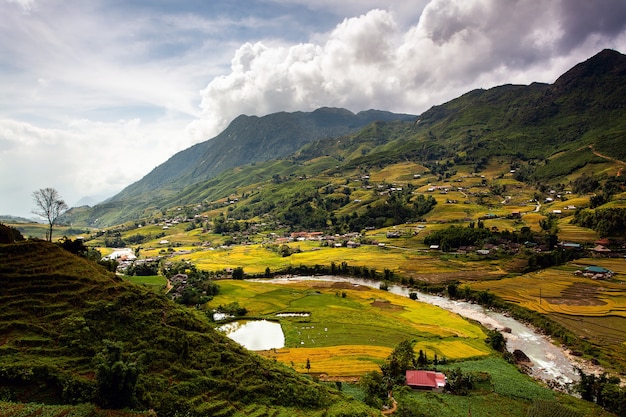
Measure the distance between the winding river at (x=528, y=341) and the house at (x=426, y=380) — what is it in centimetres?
1714

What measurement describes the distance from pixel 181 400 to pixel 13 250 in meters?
25.4

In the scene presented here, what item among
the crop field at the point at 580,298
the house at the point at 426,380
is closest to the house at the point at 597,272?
the crop field at the point at 580,298

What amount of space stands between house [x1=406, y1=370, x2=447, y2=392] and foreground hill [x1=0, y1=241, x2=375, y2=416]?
1246 cm

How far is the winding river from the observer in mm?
54634

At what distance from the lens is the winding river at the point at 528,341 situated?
54634 mm

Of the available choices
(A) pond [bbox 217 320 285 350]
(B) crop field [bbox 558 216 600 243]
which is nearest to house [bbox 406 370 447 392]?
(A) pond [bbox 217 320 285 350]

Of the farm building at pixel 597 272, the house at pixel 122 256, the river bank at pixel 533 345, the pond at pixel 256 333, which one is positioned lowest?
the river bank at pixel 533 345

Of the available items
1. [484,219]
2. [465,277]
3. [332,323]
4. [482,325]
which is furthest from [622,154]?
[332,323]

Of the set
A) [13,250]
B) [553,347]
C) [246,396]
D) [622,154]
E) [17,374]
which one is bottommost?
[553,347]

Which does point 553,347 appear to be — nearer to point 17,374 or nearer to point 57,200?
point 17,374

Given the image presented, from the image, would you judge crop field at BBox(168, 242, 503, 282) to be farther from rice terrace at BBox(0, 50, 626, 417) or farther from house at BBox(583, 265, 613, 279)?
house at BBox(583, 265, 613, 279)

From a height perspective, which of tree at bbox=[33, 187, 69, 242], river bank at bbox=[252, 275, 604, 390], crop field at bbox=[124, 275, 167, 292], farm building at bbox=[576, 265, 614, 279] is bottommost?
river bank at bbox=[252, 275, 604, 390]

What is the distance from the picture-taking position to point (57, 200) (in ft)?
234

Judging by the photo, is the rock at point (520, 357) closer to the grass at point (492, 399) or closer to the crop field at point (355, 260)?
the grass at point (492, 399)
